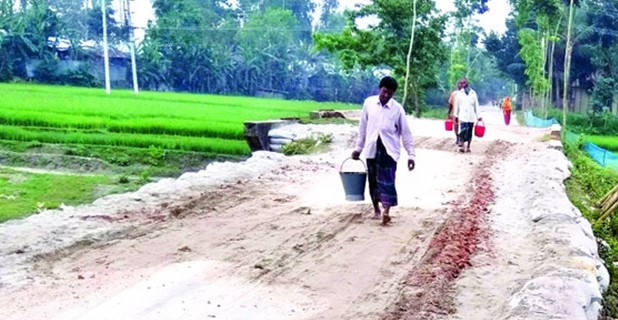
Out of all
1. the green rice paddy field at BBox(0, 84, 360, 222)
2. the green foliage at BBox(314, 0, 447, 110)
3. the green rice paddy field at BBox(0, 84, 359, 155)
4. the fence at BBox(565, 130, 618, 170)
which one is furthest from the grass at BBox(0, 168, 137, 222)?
the green foliage at BBox(314, 0, 447, 110)

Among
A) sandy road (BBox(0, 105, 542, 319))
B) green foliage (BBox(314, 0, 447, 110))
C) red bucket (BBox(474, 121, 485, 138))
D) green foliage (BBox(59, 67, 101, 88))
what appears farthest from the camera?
green foliage (BBox(59, 67, 101, 88))

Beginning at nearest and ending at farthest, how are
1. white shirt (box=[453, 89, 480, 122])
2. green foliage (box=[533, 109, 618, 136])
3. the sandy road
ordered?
the sandy road < white shirt (box=[453, 89, 480, 122]) < green foliage (box=[533, 109, 618, 136])

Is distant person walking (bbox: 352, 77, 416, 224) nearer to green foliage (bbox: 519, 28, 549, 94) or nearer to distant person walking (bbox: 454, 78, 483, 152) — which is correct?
distant person walking (bbox: 454, 78, 483, 152)

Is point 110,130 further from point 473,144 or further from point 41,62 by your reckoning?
point 41,62

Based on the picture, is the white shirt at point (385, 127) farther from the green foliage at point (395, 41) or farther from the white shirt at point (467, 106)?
the green foliage at point (395, 41)

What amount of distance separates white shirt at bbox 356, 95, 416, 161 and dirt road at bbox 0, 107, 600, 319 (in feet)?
2.75

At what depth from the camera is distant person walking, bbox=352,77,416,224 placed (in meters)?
9.36

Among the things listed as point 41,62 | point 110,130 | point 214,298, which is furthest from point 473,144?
point 41,62

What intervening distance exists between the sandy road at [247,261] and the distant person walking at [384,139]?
1.31 feet

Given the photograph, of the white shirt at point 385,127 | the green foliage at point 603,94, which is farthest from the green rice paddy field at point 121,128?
the green foliage at point 603,94

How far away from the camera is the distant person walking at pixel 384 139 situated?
9.36 meters

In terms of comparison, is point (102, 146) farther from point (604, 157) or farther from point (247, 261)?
point (247, 261)

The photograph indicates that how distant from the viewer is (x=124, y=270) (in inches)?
283

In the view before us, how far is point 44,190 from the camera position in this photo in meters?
13.1
